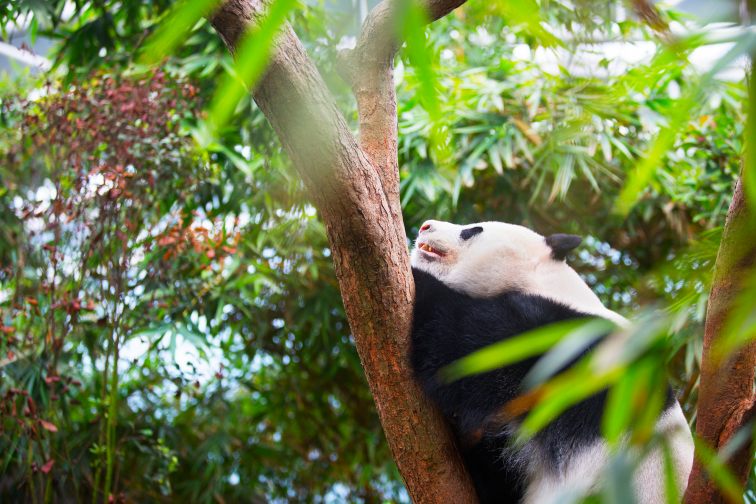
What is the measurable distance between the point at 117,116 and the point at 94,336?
0.95m

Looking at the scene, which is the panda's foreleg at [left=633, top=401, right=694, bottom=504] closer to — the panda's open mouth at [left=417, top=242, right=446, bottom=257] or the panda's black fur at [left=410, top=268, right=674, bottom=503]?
the panda's black fur at [left=410, top=268, right=674, bottom=503]

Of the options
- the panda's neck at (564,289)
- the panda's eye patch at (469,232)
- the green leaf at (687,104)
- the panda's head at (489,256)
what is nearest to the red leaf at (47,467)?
the panda's head at (489,256)

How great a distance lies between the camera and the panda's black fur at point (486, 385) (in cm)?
157

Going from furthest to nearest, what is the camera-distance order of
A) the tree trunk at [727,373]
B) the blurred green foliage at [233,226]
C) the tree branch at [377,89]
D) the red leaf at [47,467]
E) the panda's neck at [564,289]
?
1. the blurred green foliage at [233,226]
2. the red leaf at [47,467]
3. the panda's neck at [564,289]
4. the tree branch at [377,89]
5. the tree trunk at [727,373]

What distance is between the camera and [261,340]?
3.75 meters

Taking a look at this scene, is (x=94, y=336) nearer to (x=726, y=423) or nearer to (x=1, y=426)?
(x=1, y=426)

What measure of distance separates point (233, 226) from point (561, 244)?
5.64 ft

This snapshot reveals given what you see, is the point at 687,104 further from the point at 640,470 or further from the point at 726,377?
the point at 640,470

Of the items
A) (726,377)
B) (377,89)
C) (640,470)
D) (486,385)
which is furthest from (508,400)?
(377,89)

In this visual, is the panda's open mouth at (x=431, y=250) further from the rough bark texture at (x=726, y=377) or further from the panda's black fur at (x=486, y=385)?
the rough bark texture at (x=726, y=377)

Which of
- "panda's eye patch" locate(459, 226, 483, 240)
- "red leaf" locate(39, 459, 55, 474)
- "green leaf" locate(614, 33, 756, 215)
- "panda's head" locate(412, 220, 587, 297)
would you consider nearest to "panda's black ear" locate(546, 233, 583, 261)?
"panda's head" locate(412, 220, 587, 297)

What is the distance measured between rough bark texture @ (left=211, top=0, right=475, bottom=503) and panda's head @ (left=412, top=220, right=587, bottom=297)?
1.42 ft

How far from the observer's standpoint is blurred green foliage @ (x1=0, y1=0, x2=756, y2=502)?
2.77 m

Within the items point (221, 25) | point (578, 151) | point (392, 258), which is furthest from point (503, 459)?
point (578, 151)
